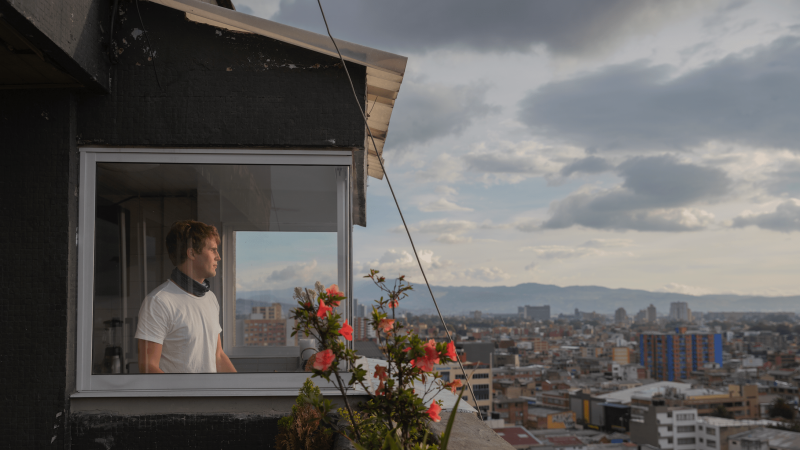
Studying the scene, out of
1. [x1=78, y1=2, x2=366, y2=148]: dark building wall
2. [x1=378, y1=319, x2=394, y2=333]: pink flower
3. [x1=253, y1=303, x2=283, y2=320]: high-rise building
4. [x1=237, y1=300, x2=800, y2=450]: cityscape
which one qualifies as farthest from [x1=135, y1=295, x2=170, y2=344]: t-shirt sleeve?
[x1=237, y1=300, x2=800, y2=450]: cityscape

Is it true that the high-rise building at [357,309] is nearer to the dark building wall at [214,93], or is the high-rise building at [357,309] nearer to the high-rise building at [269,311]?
the high-rise building at [269,311]

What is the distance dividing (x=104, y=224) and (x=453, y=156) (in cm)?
10308

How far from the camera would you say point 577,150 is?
409 feet

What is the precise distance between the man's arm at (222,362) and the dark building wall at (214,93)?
1042mm

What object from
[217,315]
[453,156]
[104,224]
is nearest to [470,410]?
[217,315]

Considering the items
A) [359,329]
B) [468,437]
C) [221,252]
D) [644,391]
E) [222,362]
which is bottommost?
[644,391]

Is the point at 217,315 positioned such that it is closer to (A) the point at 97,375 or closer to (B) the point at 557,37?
(A) the point at 97,375

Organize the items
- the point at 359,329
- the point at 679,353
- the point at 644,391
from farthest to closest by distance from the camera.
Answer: the point at 679,353, the point at 644,391, the point at 359,329

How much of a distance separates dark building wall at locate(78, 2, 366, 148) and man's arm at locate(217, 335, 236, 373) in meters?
1.04

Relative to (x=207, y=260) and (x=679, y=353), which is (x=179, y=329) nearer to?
(x=207, y=260)

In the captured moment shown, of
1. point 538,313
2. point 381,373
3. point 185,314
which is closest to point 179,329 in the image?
point 185,314

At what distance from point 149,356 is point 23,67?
1466mm

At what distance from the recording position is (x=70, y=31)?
2.32 meters

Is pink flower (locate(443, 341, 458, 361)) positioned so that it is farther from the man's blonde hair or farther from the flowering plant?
the man's blonde hair
